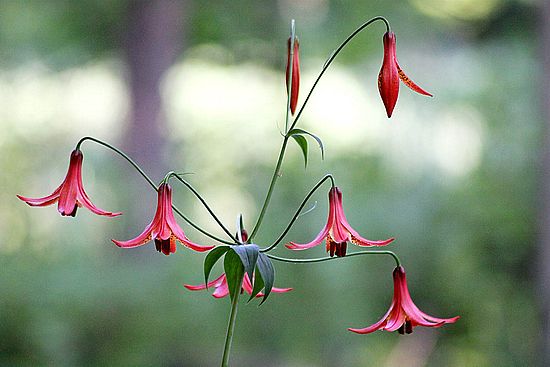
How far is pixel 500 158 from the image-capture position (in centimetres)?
385

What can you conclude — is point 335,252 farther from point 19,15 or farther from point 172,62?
point 19,15

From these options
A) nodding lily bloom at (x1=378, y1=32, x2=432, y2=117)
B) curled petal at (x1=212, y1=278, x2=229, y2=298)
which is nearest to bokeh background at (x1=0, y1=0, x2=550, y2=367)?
curled petal at (x1=212, y1=278, x2=229, y2=298)

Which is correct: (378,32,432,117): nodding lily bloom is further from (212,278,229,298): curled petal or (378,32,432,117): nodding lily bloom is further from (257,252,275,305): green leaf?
(212,278,229,298): curled petal

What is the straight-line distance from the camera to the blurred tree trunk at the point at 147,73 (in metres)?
3.57

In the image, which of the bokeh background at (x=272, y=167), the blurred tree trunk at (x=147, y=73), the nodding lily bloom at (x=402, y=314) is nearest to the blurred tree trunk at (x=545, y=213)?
the bokeh background at (x=272, y=167)

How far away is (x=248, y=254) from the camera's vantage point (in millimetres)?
947

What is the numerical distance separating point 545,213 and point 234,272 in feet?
8.82

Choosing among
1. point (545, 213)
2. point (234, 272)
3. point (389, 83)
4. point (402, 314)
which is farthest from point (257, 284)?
point (545, 213)

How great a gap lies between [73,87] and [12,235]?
877mm

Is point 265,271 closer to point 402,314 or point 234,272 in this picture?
point 234,272

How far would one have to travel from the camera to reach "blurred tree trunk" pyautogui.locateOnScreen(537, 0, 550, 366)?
3332mm

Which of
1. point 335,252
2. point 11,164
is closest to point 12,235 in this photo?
point 11,164

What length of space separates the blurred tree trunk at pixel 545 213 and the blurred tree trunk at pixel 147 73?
1546 millimetres

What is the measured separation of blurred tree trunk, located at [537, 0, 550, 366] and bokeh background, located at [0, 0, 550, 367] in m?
0.01
